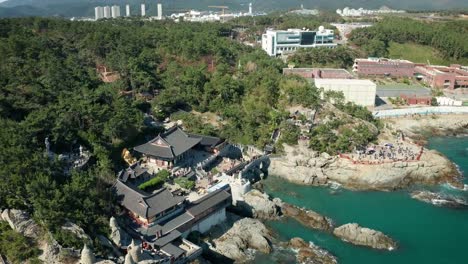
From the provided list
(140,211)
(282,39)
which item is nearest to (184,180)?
(140,211)

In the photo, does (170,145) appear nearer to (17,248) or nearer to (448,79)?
(17,248)

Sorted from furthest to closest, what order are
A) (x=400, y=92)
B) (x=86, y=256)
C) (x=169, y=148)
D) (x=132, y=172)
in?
1. (x=400, y=92)
2. (x=169, y=148)
3. (x=132, y=172)
4. (x=86, y=256)

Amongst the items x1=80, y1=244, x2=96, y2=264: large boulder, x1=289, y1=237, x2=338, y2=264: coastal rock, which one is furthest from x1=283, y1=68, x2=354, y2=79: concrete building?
x1=80, y1=244, x2=96, y2=264: large boulder

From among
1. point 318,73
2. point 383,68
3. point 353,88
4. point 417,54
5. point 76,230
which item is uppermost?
point 417,54

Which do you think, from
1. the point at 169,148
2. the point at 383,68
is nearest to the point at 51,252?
the point at 169,148

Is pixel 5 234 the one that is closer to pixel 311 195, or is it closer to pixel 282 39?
pixel 311 195
